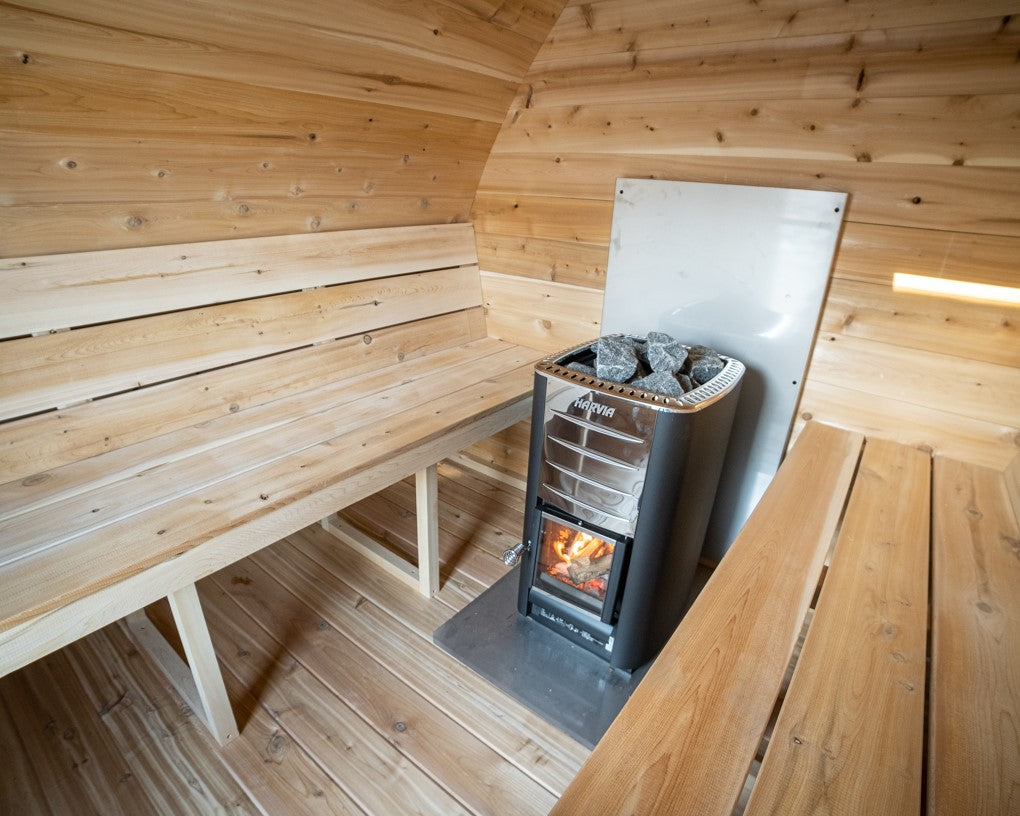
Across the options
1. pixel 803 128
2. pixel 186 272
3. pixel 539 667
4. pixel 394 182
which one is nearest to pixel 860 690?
pixel 539 667

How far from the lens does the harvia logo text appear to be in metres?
1.36

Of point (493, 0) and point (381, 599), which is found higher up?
point (493, 0)

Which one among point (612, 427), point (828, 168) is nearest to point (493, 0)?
point (828, 168)

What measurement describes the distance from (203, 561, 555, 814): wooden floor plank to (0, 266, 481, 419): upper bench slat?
0.80m

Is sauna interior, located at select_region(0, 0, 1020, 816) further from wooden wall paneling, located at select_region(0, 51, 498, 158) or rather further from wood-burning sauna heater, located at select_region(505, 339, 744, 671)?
wood-burning sauna heater, located at select_region(505, 339, 744, 671)

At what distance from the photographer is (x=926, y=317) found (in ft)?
4.81

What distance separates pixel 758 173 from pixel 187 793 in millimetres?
2100

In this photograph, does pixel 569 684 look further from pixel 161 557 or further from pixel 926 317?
pixel 926 317

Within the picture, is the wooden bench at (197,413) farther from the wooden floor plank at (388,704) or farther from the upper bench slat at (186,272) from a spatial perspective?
the wooden floor plank at (388,704)

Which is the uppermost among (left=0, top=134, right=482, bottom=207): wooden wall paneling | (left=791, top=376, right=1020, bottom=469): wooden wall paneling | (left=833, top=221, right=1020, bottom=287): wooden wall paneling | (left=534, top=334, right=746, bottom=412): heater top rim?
(left=0, top=134, right=482, bottom=207): wooden wall paneling

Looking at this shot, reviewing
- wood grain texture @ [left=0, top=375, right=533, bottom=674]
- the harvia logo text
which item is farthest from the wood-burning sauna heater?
wood grain texture @ [left=0, top=375, right=533, bottom=674]

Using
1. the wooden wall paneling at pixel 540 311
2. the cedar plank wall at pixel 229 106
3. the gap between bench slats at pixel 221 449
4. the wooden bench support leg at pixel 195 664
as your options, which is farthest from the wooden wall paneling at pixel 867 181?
the wooden bench support leg at pixel 195 664

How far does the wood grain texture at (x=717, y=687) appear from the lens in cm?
69

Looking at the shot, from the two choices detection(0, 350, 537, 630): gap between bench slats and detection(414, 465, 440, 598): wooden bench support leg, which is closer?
detection(0, 350, 537, 630): gap between bench slats
